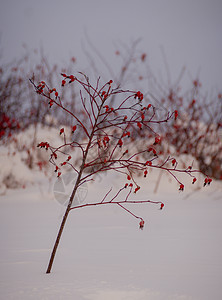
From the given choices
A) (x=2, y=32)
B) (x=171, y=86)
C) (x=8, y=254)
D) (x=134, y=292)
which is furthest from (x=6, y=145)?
(x=134, y=292)

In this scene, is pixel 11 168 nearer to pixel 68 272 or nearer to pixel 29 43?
pixel 29 43

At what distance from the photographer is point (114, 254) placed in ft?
6.73

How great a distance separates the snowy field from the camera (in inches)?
57.1

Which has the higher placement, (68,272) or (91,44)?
(91,44)

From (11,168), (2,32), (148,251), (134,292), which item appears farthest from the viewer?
(2,32)

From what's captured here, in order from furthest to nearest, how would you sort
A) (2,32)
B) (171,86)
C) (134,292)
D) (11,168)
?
(2,32)
(171,86)
(11,168)
(134,292)

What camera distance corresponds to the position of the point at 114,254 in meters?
2.05

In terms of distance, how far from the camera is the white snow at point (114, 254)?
145 cm

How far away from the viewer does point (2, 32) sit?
22.4 feet

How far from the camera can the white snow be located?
4.76 ft

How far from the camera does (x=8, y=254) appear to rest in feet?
7.07

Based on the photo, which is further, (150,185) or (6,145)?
(6,145)

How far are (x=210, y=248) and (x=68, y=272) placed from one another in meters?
1.16

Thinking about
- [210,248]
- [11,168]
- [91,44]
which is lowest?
[11,168]
